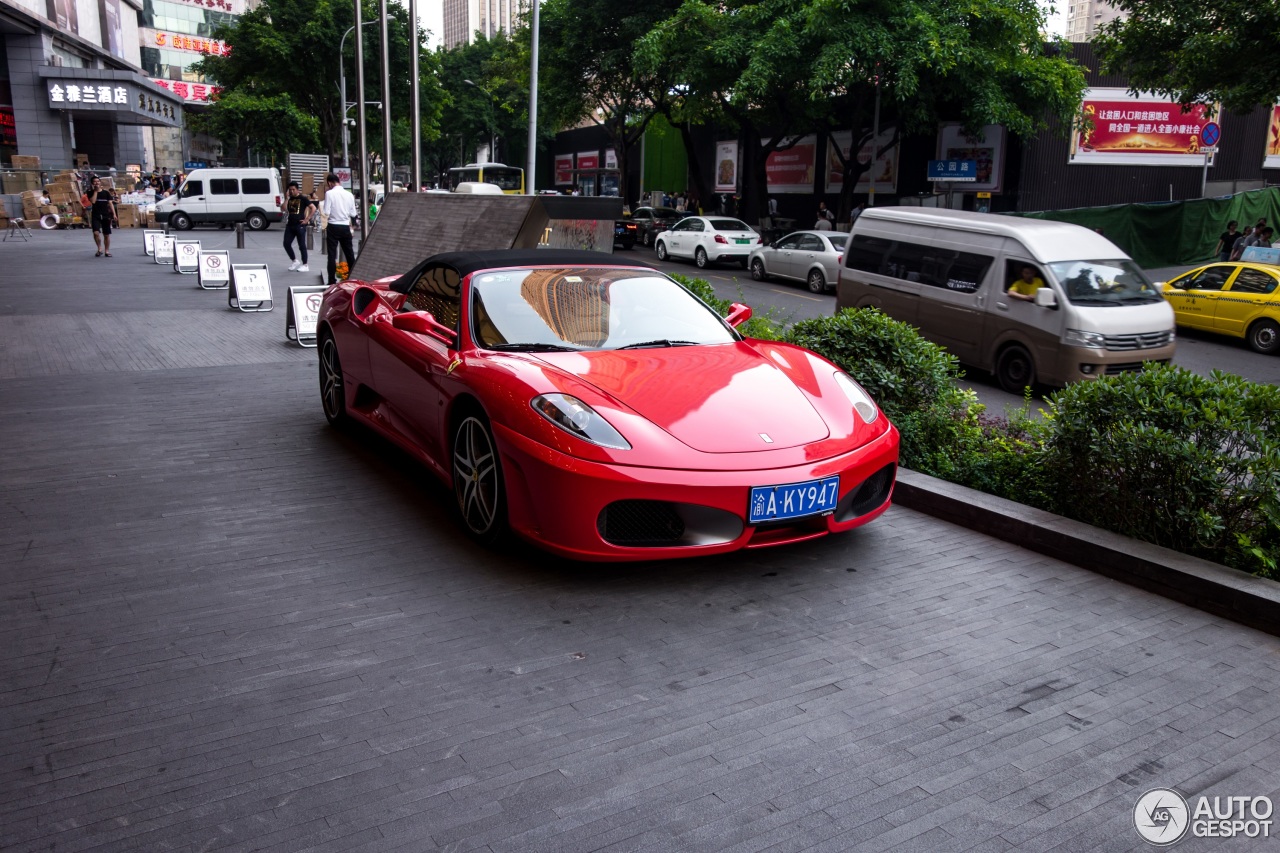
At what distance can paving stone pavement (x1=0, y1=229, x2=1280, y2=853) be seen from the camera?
113 inches

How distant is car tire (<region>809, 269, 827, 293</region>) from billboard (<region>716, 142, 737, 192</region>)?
18.6m

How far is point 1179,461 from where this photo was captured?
4.70 m

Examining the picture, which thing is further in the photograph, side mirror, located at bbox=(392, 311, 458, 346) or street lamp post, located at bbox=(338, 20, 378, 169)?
street lamp post, located at bbox=(338, 20, 378, 169)

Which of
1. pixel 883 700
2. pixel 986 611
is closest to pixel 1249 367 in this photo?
pixel 986 611

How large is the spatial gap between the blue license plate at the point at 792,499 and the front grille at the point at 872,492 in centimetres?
24

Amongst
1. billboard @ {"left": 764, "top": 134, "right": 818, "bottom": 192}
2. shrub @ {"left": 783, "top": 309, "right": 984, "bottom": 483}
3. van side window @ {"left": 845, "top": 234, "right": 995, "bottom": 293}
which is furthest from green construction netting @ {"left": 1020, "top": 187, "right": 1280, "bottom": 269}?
shrub @ {"left": 783, "top": 309, "right": 984, "bottom": 483}

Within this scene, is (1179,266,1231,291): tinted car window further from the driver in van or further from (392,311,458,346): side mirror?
(392,311,458,346): side mirror

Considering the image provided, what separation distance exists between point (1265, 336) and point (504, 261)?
14.1 metres

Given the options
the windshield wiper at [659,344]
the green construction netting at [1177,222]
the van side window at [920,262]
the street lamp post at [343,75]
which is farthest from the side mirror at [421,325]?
the street lamp post at [343,75]

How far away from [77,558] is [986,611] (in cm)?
424

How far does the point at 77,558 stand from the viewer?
4.77 metres

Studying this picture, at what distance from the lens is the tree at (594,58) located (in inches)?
1250

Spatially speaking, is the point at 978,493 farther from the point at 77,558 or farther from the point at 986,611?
the point at 77,558

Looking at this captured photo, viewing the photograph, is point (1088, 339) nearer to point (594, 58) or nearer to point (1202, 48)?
point (1202, 48)
